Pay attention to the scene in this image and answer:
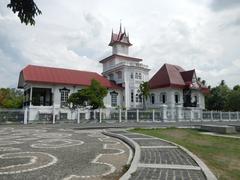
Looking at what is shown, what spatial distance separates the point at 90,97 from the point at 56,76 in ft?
29.2

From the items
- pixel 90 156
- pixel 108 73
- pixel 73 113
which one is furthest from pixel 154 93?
pixel 90 156

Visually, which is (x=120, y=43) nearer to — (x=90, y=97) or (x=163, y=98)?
(x=163, y=98)

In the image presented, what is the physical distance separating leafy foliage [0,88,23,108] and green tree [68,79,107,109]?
53.9 feet

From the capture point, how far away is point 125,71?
4256 centimetres

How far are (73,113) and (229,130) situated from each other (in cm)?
2121

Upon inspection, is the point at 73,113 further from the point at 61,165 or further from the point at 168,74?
the point at 61,165

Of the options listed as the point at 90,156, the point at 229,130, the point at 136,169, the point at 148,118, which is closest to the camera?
the point at 136,169

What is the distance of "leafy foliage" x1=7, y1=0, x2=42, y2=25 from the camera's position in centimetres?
621

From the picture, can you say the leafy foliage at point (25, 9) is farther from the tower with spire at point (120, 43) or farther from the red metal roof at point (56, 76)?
the tower with spire at point (120, 43)

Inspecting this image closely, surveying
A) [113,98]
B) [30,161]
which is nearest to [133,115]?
[113,98]

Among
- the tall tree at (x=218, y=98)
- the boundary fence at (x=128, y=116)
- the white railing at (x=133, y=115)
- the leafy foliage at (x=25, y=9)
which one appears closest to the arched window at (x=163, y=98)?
the boundary fence at (x=128, y=116)

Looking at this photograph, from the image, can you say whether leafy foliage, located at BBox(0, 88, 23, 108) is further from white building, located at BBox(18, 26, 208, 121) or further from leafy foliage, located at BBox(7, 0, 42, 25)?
leafy foliage, located at BBox(7, 0, 42, 25)

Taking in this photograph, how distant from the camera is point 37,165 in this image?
253 inches

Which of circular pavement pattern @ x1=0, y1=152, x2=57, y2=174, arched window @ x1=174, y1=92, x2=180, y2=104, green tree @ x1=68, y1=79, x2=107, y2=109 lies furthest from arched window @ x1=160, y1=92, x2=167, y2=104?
circular pavement pattern @ x1=0, y1=152, x2=57, y2=174
